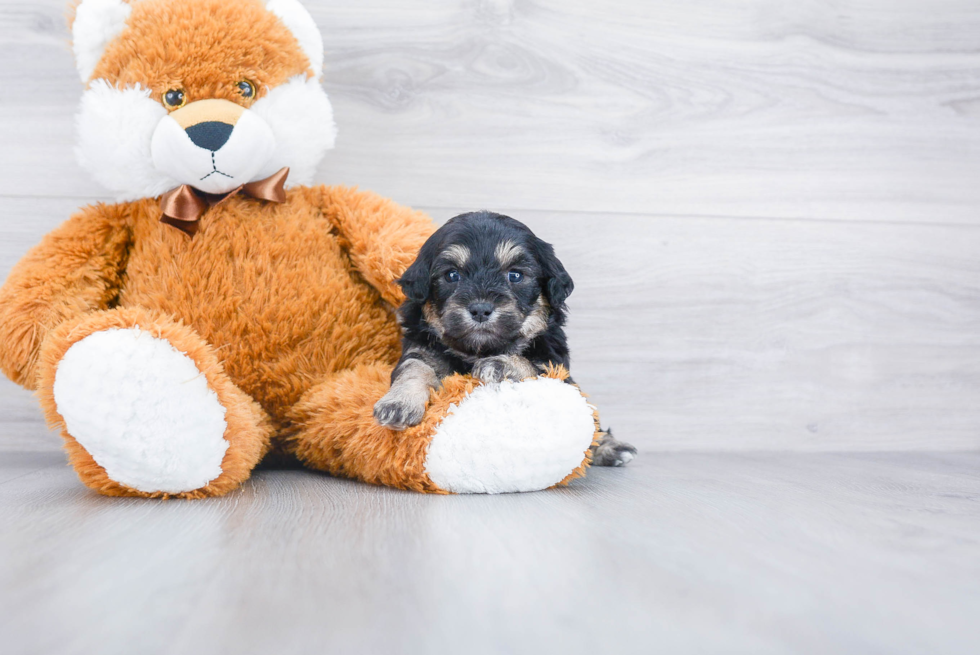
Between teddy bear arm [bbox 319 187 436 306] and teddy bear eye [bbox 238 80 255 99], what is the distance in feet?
0.90

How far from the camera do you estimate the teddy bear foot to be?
116 centimetres

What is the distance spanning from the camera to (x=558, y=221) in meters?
2.00

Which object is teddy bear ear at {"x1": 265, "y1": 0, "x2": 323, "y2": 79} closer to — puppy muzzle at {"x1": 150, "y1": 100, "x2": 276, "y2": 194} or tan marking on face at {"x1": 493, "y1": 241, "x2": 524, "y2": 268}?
puppy muzzle at {"x1": 150, "y1": 100, "x2": 276, "y2": 194}

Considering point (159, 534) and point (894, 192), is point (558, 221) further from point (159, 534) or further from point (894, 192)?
point (159, 534)

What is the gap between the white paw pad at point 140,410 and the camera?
1158mm

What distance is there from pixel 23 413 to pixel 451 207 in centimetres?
126

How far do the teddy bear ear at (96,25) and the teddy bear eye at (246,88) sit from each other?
0.86 feet

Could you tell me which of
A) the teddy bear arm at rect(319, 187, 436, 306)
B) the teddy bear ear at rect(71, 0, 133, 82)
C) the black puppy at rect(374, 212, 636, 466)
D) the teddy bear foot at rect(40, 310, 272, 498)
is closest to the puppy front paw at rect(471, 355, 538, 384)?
the black puppy at rect(374, 212, 636, 466)

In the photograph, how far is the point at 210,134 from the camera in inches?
55.7

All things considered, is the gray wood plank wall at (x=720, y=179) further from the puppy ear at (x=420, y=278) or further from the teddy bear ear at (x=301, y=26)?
the puppy ear at (x=420, y=278)

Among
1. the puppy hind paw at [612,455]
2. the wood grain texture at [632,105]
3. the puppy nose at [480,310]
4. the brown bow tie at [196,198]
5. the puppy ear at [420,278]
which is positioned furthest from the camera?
the wood grain texture at [632,105]

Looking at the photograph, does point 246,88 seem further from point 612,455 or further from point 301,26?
point 612,455

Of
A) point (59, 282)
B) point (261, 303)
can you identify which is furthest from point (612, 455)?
point (59, 282)

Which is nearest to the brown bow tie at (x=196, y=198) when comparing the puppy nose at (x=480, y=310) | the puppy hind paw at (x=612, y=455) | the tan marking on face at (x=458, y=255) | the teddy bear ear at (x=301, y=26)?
the teddy bear ear at (x=301, y=26)
